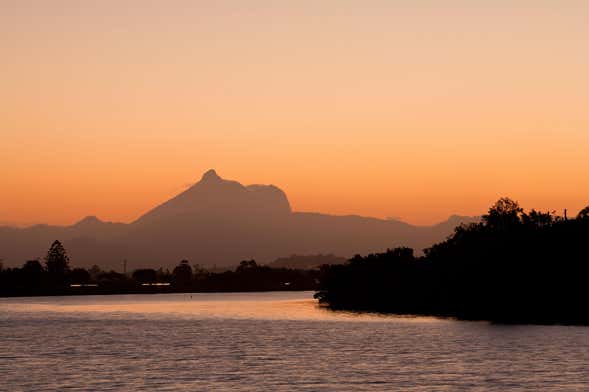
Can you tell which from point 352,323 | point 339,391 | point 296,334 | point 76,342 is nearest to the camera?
point 339,391

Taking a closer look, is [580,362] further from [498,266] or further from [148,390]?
[498,266]

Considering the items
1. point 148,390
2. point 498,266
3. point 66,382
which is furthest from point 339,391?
point 498,266

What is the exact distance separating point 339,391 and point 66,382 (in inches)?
955

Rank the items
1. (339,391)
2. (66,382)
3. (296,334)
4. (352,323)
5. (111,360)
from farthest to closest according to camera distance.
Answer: (352,323) → (296,334) → (111,360) → (66,382) → (339,391)

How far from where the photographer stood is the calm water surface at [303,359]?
89.9 meters

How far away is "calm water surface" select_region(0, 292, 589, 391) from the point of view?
89.9 meters

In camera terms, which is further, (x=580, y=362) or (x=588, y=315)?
(x=588, y=315)

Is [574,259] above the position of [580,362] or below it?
above

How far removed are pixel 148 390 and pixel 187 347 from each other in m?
48.5

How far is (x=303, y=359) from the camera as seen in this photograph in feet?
371

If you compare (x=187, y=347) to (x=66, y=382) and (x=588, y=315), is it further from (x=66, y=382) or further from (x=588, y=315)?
(x=588, y=315)

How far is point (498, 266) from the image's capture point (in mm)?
195250

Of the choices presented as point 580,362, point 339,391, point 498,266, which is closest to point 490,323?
point 498,266

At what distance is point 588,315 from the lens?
179000 millimetres
